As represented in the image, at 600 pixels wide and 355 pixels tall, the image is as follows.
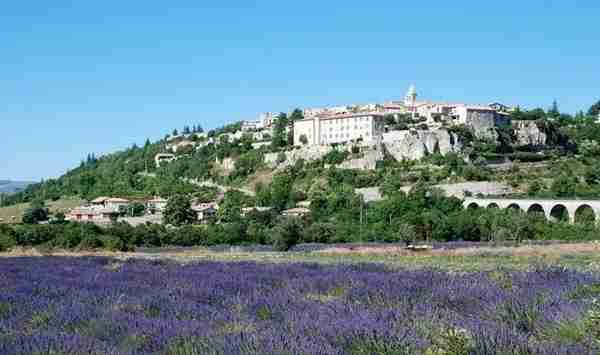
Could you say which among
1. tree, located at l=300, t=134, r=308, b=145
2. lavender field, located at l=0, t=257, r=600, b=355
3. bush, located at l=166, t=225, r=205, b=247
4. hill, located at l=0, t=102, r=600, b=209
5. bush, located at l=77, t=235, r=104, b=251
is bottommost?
bush, located at l=166, t=225, r=205, b=247

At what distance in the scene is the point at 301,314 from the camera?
687cm

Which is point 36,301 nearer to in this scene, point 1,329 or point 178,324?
point 1,329

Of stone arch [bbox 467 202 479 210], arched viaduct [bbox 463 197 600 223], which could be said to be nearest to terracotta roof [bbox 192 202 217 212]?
arched viaduct [bbox 463 197 600 223]

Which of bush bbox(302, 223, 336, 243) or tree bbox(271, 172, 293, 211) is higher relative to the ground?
tree bbox(271, 172, 293, 211)

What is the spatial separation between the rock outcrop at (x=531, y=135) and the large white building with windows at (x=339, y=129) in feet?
69.2

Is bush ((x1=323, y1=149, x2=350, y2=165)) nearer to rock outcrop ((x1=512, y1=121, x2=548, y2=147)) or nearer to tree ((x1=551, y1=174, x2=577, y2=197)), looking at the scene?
rock outcrop ((x1=512, y1=121, x2=548, y2=147))

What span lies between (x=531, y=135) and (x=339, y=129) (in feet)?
106

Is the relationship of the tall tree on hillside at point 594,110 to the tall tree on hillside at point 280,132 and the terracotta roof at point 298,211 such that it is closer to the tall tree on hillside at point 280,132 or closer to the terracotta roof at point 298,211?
the tall tree on hillside at point 280,132

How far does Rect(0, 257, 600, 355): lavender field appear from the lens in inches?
205

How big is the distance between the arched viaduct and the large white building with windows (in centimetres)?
4263

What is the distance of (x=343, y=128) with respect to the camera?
127m

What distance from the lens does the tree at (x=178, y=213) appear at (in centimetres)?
7844

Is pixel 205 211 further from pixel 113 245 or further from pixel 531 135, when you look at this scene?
pixel 531 135

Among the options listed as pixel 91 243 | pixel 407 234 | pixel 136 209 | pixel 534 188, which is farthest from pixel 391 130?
pixel 91 243
